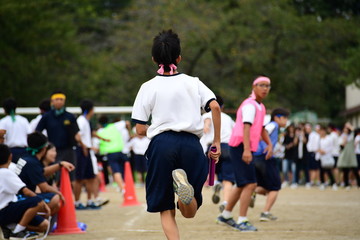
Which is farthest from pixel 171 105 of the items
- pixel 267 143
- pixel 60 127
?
pixel 60 127

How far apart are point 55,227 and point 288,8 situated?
3366cm

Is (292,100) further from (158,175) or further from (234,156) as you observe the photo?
(158,175)

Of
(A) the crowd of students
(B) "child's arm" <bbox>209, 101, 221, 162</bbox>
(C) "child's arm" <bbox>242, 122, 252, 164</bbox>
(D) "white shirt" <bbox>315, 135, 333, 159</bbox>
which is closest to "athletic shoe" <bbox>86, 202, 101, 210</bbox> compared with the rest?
(A) the crowd of students

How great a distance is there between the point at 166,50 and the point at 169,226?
1546 millimetres

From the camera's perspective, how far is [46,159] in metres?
10.1

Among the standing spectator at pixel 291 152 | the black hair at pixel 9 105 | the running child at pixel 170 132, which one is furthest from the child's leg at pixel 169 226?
the standing spectator at pixel 291 152

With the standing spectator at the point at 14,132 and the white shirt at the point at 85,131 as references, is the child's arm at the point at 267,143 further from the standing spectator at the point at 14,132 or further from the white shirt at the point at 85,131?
the standing spectator at the point at 14,132

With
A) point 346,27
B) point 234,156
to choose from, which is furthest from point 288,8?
point 234,156

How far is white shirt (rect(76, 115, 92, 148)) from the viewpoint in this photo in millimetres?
14961

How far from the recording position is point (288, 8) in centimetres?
4266

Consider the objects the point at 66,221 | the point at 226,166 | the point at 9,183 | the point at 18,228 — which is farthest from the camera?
the point at 226,166

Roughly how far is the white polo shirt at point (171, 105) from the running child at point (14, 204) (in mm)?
2631

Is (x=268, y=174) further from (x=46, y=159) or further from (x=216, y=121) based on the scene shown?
(x=216, y=121)

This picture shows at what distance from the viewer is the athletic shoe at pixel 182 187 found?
6418mm
